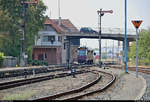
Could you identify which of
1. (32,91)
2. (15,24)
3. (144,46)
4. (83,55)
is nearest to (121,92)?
(32,91)

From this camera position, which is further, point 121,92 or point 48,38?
point 48,38

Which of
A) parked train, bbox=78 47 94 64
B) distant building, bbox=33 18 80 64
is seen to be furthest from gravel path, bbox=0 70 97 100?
distant building, bbox=33 18 80 64

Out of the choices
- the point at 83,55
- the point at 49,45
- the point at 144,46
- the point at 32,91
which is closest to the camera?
the point at 32,91

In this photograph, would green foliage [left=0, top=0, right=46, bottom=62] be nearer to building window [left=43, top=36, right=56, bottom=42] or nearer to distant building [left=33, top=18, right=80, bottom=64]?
distant building [left=33, top=18, right=80, bottom=64]

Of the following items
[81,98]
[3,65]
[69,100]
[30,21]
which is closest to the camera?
[69,100]

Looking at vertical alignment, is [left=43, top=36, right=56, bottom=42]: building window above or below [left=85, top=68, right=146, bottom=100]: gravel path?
above

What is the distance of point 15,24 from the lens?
45344 mm

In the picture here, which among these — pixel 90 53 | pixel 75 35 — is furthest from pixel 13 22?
pixel 75 35

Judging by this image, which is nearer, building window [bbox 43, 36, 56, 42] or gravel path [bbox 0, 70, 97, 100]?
gravel path [bbox 0, 70, 97, 100]

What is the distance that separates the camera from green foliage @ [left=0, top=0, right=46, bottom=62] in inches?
1686

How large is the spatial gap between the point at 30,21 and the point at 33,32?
209 cm

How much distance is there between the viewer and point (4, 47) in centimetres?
4534

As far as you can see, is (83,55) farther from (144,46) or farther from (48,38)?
(48,38)

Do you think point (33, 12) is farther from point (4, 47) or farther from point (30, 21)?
point (4, 47)
